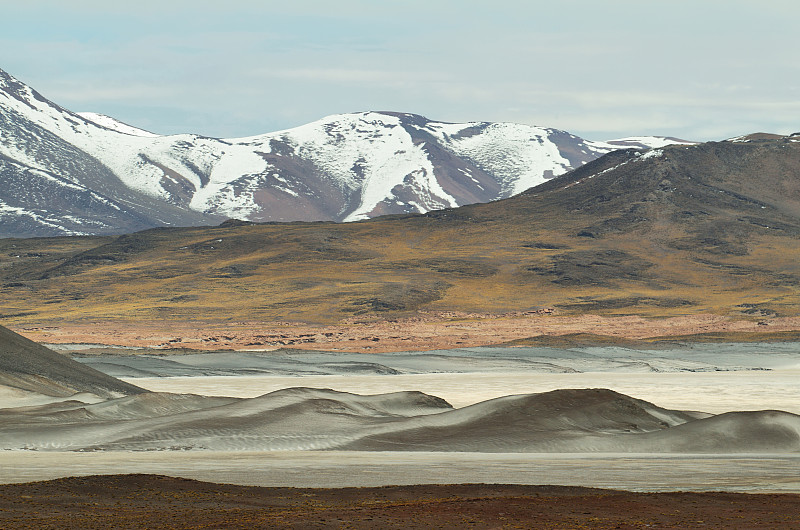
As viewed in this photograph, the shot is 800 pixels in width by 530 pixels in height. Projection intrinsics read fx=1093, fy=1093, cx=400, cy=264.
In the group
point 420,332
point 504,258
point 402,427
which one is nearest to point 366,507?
point 402,427

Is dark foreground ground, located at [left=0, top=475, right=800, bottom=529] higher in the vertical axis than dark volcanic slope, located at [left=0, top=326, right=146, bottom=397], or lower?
higher

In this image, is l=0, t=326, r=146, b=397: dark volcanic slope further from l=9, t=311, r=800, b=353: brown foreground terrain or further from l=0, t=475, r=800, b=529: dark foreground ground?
l=9, t=311, r=800, b=353: brown foreground terrain

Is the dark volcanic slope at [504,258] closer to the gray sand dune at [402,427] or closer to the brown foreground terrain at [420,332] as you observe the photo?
the brown foreground terrain at [420,332]

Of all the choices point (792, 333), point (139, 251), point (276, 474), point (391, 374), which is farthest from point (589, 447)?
point (139, 251)

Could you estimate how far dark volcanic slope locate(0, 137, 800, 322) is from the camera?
416ft

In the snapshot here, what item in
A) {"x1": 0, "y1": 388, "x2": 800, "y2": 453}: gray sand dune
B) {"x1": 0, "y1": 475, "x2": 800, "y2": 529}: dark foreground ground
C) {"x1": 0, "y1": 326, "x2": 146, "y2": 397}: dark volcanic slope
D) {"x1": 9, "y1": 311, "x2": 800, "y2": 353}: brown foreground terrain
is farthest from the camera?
{"x1": 9, "y1": 311, "x2": 800, "y2": 353}: brown foreground terrain

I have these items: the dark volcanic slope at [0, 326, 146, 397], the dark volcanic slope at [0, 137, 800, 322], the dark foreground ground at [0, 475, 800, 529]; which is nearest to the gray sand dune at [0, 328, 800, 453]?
the dark volcanic slope at [0, 326, 146, 397]

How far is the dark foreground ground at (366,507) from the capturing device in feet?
48.8

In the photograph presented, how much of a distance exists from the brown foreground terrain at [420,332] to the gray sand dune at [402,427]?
51.2 metres

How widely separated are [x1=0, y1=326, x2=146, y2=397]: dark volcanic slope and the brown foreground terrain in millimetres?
41719

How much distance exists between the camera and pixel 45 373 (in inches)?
1591

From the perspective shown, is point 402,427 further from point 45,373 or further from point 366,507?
point 45,373

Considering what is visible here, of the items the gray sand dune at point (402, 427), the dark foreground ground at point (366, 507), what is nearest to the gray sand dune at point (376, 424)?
the gray sand dune at point (402, 427)

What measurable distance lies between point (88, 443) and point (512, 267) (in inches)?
4814
